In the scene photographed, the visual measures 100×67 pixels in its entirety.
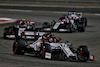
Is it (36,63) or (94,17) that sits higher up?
(94,17)

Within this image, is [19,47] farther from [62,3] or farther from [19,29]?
[62,3]

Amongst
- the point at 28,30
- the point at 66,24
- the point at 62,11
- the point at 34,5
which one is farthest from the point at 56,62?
the point at 34,5

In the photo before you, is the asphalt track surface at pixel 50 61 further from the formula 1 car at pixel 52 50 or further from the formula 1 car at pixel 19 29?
the formula 1 car at pixel 19 29

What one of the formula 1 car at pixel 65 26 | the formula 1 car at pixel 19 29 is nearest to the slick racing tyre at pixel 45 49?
the formula 1 car at pixel 19 29

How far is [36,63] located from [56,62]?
34.2 inches

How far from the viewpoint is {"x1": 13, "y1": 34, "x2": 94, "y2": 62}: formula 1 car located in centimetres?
1264

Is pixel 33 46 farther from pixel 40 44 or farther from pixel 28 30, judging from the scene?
pixel 28 30

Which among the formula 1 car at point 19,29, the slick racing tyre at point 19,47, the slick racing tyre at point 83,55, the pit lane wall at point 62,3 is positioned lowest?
the slick racing tyre at point 83,55

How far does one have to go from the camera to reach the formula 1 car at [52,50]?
12.6 metres

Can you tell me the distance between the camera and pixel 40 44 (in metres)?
13.8

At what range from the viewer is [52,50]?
1324 cm

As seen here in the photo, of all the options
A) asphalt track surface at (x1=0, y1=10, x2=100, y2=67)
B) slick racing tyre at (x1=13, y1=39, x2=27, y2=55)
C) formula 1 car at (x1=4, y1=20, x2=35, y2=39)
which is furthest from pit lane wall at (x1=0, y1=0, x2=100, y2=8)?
slick racing tyre at (x1=13, y1=39, x2=27, y2=55)

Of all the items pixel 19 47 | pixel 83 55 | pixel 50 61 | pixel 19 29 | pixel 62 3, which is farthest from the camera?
pixel 62 3

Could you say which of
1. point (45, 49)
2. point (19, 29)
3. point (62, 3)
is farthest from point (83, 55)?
point (62, 3)
